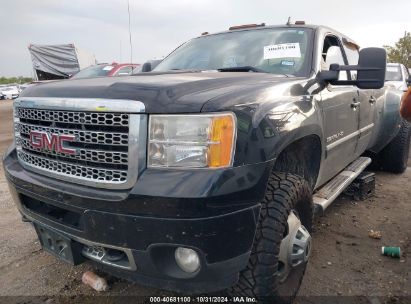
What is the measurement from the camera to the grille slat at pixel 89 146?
1863 millimetres

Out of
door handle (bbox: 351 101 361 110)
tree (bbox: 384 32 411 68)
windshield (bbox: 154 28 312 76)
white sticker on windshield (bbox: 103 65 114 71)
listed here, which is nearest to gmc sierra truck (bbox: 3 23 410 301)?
windshield (bbox: 154 28 312 76)

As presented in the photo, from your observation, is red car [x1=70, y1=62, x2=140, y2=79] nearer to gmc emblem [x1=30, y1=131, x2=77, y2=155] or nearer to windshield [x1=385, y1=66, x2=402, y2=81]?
windshield [x1=385, y1=66, x2=402, y2=81]

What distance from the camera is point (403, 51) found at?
36.8 metres

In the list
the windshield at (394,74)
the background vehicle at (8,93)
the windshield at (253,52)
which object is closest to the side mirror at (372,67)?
the windshield at (253,52)

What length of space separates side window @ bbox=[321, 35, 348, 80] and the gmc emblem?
Result: 198cm

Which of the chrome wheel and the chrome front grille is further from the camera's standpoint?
the chrome wheel

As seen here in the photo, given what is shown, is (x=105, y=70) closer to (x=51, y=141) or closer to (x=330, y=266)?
(x=51, y=141)

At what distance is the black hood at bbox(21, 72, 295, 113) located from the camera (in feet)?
5.99

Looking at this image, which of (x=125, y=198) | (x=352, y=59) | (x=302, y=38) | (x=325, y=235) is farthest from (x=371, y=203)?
(x=125, y=198)

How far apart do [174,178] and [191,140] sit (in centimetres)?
19

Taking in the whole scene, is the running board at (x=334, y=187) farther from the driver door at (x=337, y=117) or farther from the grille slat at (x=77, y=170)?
the grille slat at (x=77, y=170)

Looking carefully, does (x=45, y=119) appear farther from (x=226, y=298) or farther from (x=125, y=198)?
(x=226, y=298)

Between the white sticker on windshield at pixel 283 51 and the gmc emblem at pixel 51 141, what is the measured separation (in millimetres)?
1662

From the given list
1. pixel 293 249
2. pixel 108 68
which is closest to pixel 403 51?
pixel 108 68
